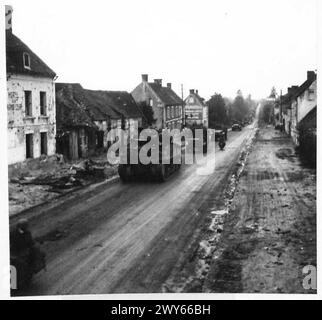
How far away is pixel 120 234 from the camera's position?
11.6 m

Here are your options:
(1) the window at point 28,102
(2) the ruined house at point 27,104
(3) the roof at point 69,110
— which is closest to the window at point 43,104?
(2) the ruined house at point 27,104

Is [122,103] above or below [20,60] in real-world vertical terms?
below

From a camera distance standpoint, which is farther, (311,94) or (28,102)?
(311,94)

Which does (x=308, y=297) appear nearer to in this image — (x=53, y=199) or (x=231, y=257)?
(x=231, y=257)

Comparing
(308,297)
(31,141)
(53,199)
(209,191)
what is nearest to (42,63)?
(31,141)

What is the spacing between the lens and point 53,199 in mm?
16172

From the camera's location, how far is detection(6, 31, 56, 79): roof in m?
21.2

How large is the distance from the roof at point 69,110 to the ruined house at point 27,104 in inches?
Answer: 124

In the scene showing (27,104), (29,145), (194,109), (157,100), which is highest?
(194,109)

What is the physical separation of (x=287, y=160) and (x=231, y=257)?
1753 cm

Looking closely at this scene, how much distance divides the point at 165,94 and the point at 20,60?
3824cm

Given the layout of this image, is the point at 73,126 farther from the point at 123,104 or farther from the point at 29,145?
the point at 123,104

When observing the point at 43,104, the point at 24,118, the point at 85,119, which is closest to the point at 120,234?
the point at 24,118
